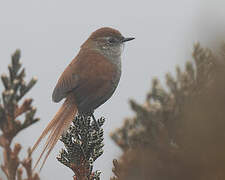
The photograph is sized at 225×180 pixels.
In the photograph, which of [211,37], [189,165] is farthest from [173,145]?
[211,37]

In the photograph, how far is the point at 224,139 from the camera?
3559mm

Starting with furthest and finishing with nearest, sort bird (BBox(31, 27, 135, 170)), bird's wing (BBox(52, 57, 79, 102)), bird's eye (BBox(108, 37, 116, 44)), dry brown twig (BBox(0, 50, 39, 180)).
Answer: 1. bird's eye (BBox(108, 37, 116, 44))
2. bird's wing (BBox(52, 57, 79, 102))
3. bird (BBox(31, 27, 135, 170))
4. dry brown twig (BBox(0, 50, 39, 180))

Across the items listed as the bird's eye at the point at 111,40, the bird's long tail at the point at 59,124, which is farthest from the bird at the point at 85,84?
the bird's eye at the point at 111,40

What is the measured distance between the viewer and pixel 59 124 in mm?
3949

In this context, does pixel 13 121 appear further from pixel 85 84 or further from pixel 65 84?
pixel 85 84

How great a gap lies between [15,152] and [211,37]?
3989mm

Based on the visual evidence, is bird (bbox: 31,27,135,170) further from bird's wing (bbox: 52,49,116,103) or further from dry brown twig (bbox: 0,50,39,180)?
dry brown twig (bbox: 0,50,39,180)

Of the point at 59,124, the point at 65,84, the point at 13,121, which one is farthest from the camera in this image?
the point at 65,84

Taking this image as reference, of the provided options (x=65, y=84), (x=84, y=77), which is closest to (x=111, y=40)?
(x=84, y=77)

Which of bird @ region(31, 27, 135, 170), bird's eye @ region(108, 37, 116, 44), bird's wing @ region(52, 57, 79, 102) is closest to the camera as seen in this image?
bird @ region(31, 27, 135, 170)

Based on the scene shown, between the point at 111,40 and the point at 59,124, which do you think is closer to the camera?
the point at 59,124

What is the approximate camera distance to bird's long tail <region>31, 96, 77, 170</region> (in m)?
3.51

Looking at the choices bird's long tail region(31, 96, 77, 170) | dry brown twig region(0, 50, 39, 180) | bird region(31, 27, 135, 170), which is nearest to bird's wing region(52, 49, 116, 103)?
bird region(31, 27, 135, 170)

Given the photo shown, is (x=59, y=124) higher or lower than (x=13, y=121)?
higher
